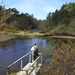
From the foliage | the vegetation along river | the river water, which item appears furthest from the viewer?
the river water

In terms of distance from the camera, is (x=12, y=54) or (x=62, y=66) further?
(x=12, y=54)

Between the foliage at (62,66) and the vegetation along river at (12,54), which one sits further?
the vegetation along river at (12,54)

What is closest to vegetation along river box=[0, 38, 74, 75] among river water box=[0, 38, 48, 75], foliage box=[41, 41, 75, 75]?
river water box=[0, 38, 48, 75]

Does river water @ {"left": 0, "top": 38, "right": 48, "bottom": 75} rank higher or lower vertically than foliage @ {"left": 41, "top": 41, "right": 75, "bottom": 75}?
lower

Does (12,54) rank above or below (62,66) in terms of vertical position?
below

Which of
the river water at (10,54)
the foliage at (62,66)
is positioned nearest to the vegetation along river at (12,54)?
the river water at (10,54)

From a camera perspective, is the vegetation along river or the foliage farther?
the vegetation along river

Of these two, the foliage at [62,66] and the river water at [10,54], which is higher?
the foliage at [62,66]

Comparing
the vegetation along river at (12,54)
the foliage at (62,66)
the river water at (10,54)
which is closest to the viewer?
the foliage at (62,66)

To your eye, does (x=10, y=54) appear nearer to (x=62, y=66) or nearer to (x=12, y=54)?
(x=12, y=54)

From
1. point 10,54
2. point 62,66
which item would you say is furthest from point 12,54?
point 62,66

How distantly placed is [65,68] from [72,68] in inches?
43.5

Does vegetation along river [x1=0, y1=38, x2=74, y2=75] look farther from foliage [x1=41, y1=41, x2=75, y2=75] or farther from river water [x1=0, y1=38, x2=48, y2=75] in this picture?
foliage [x1=41, y1=41, x2=75, y2=75]

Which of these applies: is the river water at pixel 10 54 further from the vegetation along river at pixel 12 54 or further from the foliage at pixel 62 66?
the foliage at pixel 62 66
